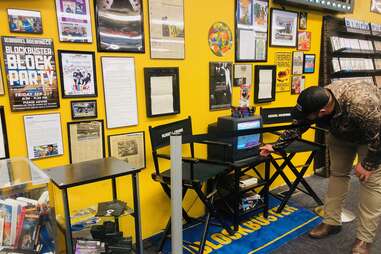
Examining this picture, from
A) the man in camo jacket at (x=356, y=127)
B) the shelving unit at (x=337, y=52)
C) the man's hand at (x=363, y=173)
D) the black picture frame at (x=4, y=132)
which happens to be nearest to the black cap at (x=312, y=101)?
the man in camo jacket at (x=356, y=127)

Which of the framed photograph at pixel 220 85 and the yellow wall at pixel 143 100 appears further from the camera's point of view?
the framed photograph at pixel 220 85

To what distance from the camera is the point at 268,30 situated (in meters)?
2.94

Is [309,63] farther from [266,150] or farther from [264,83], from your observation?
[266,150]

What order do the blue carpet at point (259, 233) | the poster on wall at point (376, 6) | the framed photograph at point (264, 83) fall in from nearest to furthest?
the blue carpet at point (259, 233) < the framed photograph at point (264, 83) < the poster on wall at point (376, 6)

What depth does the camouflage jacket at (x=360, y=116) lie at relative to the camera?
1.77 m

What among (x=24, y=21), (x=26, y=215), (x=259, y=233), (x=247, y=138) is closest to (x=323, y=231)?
(x=259, y=233)

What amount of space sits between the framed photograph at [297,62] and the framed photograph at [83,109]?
2240mm

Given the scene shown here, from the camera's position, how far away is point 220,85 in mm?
2641

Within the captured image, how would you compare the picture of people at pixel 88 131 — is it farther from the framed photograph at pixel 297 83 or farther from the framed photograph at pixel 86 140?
the framed photograph at pixel 297 83

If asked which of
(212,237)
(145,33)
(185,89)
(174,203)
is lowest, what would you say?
(212,237)

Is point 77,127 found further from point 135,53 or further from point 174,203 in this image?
point 174,203

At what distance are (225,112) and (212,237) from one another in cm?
110

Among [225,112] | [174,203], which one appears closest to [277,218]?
[225,112]

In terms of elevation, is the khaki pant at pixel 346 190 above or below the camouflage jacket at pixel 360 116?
below
